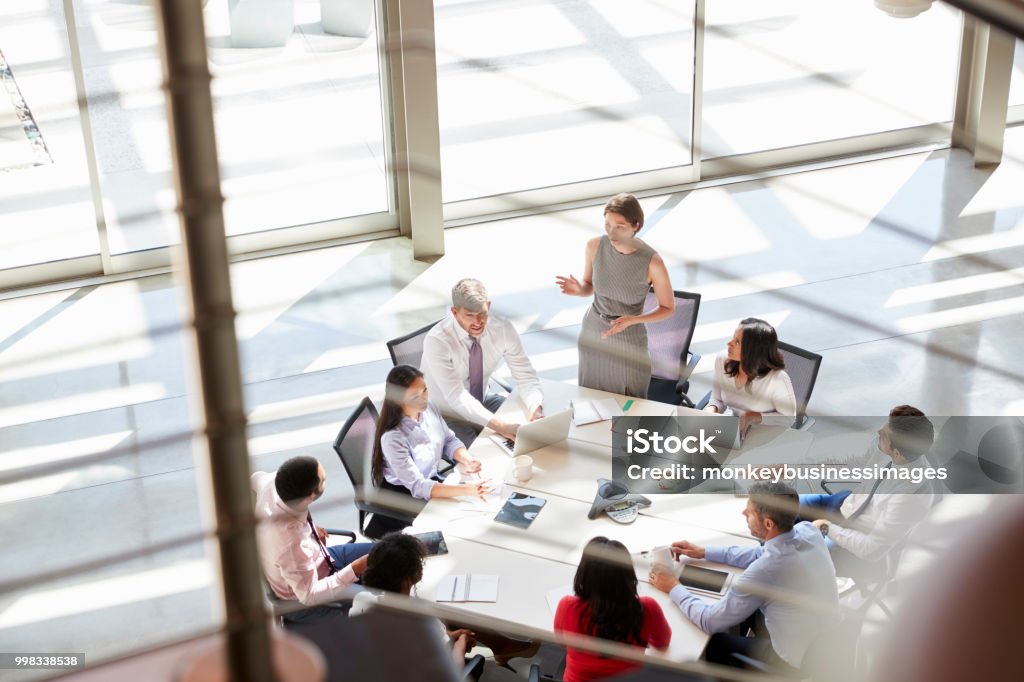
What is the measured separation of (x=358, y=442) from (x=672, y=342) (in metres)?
1.11

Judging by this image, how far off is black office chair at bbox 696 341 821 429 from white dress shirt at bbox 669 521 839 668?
30.4 inches

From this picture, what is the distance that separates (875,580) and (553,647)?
83cm

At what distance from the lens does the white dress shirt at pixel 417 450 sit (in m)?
3.00

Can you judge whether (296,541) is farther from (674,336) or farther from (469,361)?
(674,336)

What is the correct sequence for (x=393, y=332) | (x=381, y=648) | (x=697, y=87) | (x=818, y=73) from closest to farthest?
(x=381, y=648), (x=393, y=332), (x=697, y=87), (x=818, y=73)

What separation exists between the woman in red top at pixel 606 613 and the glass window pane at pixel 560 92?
318cm

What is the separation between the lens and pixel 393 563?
2512 mm

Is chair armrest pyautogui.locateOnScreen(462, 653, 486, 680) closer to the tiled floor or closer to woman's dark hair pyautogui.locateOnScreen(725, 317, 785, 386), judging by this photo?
the tiled floor

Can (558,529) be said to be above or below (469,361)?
below

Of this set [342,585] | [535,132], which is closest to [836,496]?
[342,585]

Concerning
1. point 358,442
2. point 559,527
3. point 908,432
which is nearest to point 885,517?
point 908,432

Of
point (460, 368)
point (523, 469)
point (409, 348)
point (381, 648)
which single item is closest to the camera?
point (381, 648)

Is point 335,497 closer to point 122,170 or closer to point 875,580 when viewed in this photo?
point 875,580

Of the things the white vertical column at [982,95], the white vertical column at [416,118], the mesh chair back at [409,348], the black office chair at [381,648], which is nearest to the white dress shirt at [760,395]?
the mesh chair back at [409,348]
